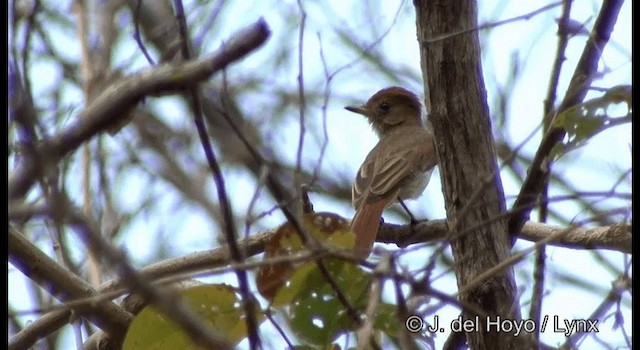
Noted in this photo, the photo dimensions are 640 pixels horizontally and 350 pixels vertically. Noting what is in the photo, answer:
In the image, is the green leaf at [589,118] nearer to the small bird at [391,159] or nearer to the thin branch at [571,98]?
the thin branch at [571,98]

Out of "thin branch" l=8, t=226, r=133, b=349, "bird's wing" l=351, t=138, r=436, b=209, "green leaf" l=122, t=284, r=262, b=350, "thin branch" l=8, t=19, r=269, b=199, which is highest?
"bird's wing" l=351, t=138, r=436, b=209

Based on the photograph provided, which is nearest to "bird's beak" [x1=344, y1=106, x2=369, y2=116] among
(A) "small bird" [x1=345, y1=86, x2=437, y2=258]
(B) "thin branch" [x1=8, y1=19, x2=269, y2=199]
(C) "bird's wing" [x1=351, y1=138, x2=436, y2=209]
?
(A) "small bird" [x1=345, y1=86, x2=437, y2=258]

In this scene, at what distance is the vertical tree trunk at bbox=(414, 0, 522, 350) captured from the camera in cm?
346

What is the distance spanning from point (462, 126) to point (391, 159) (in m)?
3.17

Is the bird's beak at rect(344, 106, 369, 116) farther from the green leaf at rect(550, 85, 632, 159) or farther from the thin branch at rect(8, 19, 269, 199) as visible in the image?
the thin branch at rect(8, 19, 269, 199)

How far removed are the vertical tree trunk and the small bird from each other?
120cm

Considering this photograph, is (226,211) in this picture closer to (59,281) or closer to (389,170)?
(59,281)

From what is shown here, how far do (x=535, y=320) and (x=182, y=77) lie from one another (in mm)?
1845

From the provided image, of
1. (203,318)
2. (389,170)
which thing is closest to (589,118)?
(203,318)

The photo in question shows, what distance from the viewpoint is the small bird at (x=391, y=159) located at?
18.9 ft

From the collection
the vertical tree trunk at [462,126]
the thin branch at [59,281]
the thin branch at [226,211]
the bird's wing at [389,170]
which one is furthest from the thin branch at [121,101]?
the bird's wing at [389,170]

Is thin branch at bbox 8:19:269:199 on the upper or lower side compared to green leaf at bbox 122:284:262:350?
lower
